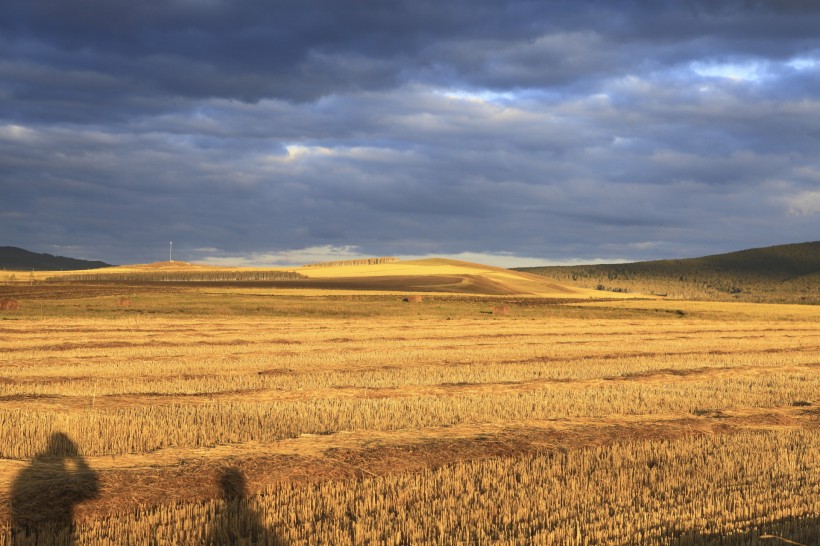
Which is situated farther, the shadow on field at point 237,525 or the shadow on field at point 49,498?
the shadow on field at point 49,498

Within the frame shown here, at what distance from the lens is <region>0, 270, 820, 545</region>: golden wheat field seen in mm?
8398

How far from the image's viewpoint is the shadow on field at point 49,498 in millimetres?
8188

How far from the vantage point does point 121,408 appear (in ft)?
51.0

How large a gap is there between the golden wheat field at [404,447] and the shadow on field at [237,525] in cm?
4

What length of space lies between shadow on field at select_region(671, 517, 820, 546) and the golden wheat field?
0.03 m

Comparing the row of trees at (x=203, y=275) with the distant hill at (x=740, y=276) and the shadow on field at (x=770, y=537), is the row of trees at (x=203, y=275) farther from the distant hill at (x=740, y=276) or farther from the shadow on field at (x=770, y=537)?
the shadow on field at (x=770, y=537)

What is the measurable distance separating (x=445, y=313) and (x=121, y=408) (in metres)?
41.3

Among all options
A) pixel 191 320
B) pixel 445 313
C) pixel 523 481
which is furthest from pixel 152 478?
pixel 445 313

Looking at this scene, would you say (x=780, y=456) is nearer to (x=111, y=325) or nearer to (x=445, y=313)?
(x=111, y=325)

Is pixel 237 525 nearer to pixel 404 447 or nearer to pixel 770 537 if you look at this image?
pixel 404 447

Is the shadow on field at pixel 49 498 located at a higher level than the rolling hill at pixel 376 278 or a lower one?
lower

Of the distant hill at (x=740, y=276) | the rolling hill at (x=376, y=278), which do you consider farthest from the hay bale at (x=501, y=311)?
the distant hill at (x=740, y=276)

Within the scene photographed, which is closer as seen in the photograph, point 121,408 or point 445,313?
point 121,408

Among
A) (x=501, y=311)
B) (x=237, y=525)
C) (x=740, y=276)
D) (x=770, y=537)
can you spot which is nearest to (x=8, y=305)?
(x=501, y=311)
